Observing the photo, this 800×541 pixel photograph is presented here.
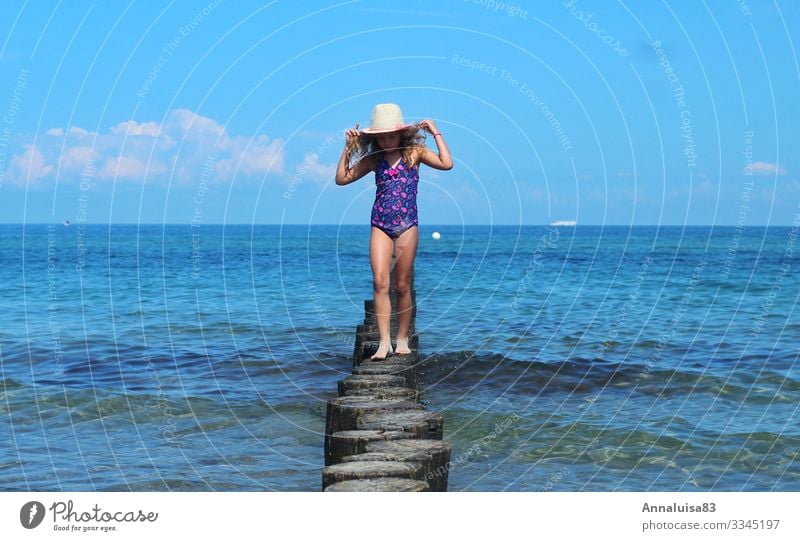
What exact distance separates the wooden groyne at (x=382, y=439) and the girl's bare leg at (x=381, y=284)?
0.47 meters

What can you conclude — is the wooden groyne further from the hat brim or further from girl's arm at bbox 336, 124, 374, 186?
the hat brim

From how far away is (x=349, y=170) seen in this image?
8586 millimetres

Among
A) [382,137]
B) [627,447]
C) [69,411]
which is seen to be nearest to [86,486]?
[69,411]

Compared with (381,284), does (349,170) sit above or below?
above

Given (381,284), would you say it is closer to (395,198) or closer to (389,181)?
(395,198)

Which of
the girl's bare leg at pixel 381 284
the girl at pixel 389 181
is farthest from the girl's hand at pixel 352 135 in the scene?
the girl's bare leg at pixel 381 284

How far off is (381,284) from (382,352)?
0.60 meters

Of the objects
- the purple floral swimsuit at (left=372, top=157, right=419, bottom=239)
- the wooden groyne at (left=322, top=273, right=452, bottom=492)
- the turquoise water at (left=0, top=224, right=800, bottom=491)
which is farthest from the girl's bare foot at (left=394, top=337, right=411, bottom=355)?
the turquoise water at (left=0, top=224, right=800, bottom=491)

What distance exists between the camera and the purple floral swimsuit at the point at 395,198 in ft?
27.7

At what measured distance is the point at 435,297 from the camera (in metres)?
27.3

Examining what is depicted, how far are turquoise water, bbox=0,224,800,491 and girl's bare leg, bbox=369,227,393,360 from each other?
1292 mm

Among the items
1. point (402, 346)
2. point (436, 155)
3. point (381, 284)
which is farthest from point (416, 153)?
point (402, 346)

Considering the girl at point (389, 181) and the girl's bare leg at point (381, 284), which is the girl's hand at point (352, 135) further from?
the girl's bare leg at point (381, 284)

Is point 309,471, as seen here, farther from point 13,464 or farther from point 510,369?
point 510,369
